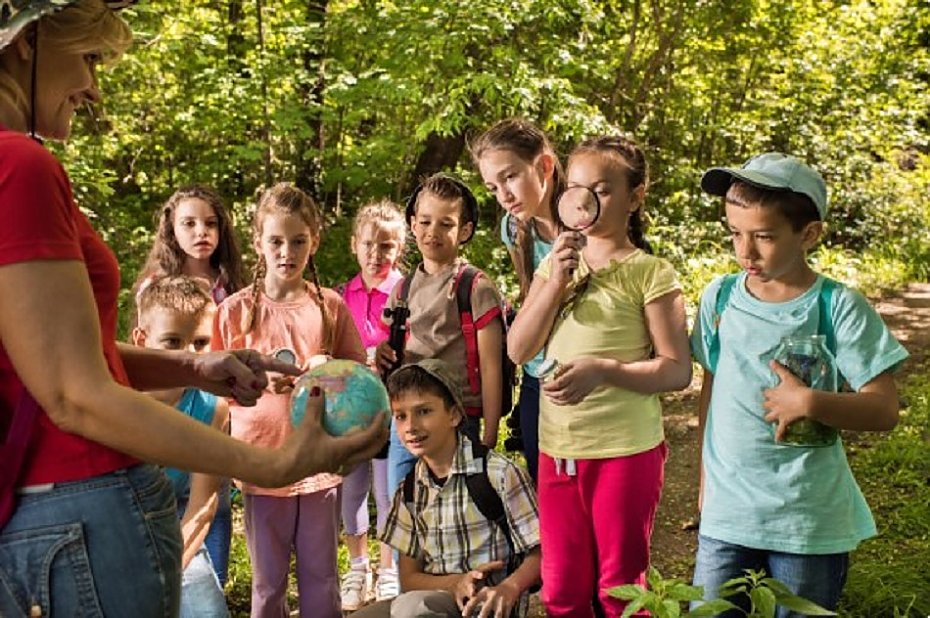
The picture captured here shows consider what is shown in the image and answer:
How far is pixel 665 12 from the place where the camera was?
12.2 meters

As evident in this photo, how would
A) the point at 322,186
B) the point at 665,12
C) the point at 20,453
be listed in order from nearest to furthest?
the point at 20,453
the point at 322,186
the point at 665,12

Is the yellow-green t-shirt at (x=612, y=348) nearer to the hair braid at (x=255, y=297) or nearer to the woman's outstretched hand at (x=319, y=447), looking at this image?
the woman's outstretched hand at (x=319, y=447)

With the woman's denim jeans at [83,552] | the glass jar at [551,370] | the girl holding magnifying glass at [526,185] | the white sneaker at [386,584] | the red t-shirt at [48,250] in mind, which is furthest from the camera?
the white sneaker at [386,584]

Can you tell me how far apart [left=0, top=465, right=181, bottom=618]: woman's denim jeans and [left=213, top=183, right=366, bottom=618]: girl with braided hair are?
1798 millimetres

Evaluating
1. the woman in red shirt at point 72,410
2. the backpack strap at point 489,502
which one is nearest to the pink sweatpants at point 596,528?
the backpack strap at point 489,502

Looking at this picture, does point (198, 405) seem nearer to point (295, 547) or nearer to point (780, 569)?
point (295, 547)

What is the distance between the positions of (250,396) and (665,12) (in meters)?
11.4

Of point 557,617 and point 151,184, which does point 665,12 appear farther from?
point 557,617

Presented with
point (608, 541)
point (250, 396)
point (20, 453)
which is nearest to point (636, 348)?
point (608, 541)

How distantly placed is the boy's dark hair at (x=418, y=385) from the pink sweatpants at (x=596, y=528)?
0.45 m

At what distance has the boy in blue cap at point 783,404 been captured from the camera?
2.48 m

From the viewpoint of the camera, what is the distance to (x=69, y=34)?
1598 millimetres

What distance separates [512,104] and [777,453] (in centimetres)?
600

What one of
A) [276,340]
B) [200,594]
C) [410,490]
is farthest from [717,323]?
[200,594]
